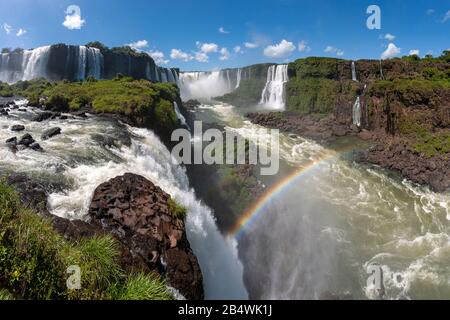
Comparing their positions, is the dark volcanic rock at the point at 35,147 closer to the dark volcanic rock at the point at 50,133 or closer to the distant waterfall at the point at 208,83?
the dark volcanic rock at the point at 50,133

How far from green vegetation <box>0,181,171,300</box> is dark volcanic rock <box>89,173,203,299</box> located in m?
2.56

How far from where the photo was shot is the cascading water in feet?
39.4

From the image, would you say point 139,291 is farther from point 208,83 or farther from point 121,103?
point 208,83

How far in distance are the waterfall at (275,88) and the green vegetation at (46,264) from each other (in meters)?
59.3

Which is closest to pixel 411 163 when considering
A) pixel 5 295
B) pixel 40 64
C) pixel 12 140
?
pixel 12 140

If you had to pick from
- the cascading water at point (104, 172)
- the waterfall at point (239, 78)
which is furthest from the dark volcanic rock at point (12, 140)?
the waterfall at point (239, 78)

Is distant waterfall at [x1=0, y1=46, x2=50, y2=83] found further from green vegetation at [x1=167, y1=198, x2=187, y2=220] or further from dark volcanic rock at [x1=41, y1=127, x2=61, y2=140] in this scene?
green vegetation at [x1=167, y1=198, x2=187, y2=220]

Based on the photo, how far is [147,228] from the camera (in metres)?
10.6

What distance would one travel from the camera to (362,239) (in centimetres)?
2061

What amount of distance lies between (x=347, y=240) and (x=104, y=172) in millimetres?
15771

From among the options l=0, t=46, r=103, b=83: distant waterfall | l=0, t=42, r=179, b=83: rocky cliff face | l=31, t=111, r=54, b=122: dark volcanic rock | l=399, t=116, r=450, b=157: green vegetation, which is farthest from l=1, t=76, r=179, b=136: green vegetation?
→ l=0, t=46, r=103, b=83: distant waterfall
